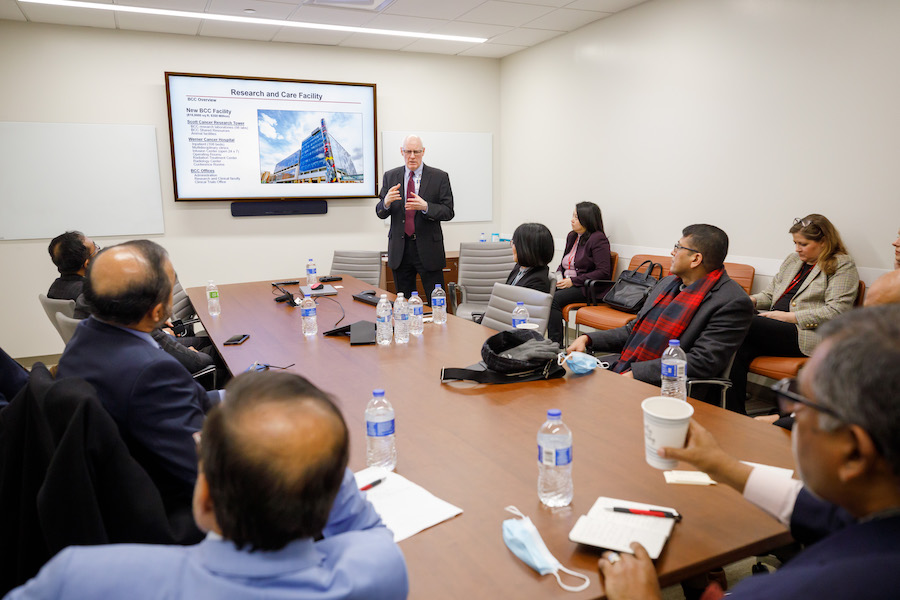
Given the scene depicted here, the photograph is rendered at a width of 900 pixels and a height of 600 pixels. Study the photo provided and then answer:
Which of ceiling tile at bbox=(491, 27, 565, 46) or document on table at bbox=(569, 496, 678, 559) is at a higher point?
ceiling tile at bbox=(491, 27, 565, 46)

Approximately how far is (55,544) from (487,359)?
144cm

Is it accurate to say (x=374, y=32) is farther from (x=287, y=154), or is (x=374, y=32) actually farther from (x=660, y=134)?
(x=660, y=134)

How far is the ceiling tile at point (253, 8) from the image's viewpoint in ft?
15.9

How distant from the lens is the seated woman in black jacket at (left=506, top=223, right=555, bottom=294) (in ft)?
13.1

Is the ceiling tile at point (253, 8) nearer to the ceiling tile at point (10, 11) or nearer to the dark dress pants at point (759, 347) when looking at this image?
the ceiling tile at point (10, 11)

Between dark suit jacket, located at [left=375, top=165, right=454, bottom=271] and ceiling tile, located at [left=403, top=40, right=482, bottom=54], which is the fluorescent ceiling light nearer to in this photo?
ceiling tile, located at [left=403, top=40, right=482, bottom=54]

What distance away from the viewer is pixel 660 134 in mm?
5121

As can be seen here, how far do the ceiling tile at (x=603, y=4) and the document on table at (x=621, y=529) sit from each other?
475 cm

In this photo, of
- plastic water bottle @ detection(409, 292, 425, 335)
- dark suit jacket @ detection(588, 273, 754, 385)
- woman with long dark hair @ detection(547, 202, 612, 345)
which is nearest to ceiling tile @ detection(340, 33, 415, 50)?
woman with long dark hair @ detection(547, 202, 612, 345)

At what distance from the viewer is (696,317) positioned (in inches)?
104

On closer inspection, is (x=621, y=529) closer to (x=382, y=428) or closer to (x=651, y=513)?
(x=651, y=513)

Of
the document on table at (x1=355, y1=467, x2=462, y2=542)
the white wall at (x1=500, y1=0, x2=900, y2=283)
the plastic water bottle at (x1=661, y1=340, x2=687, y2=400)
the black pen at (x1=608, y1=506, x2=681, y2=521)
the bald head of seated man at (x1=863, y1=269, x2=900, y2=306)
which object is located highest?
the white wall at (x1=500, y1=0, x2=900, y2=283)

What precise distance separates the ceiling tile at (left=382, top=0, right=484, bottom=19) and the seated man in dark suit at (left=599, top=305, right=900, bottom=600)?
482cm

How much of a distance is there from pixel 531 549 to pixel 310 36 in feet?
A: 19.3
